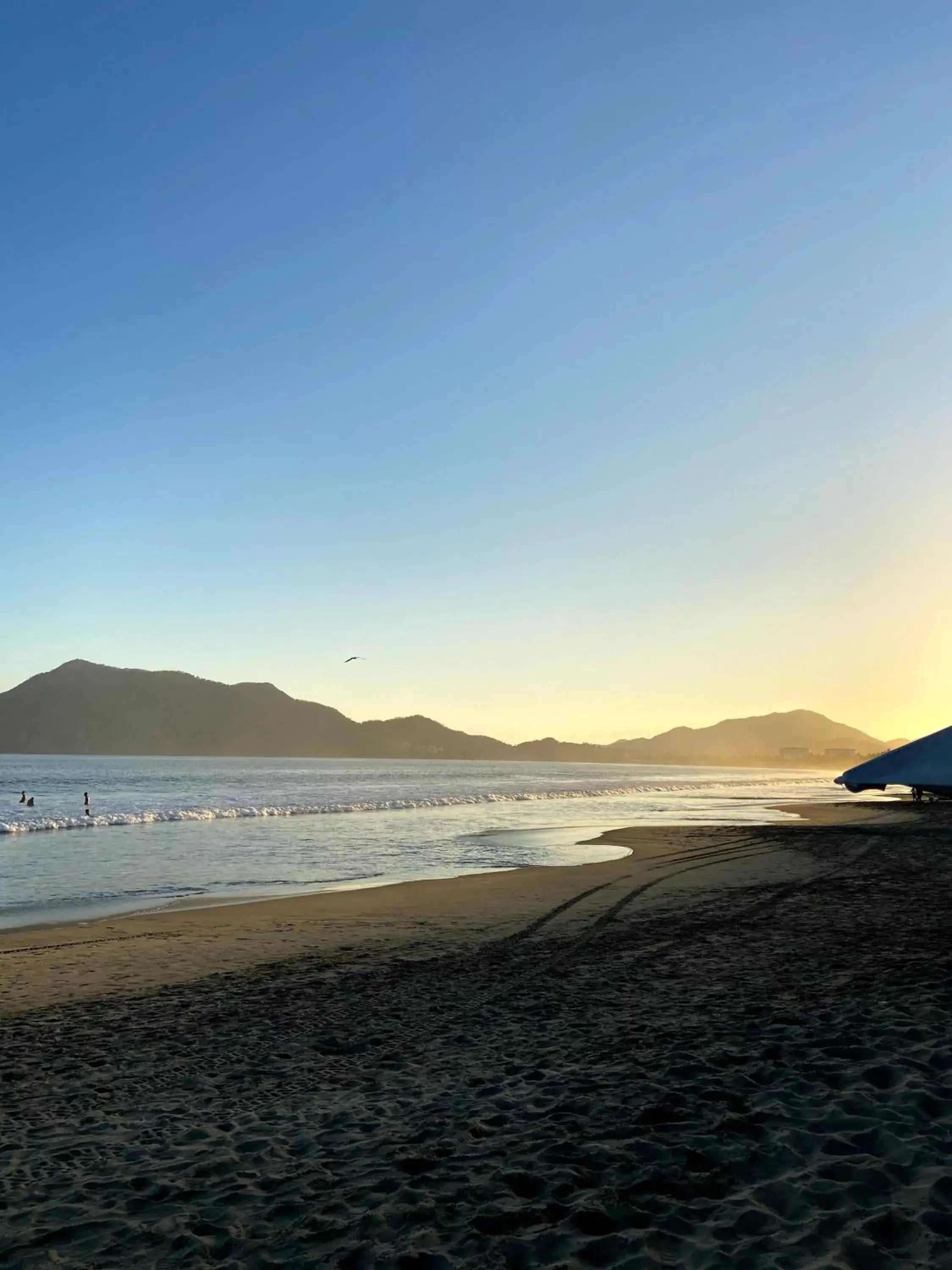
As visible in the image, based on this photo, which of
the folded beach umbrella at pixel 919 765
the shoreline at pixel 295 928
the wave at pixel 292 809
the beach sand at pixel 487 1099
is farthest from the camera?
the wave at pixel 292 809

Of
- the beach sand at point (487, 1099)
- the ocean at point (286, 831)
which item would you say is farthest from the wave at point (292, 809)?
the beach sand at point (487, 1099)

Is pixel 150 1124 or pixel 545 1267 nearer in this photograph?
pixel 545 1267

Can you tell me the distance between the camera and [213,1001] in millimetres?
10078

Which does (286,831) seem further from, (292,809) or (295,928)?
(295,928)

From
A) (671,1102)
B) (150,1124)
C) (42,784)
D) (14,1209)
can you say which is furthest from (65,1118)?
(42,784)

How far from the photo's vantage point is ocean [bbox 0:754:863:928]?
824 inches

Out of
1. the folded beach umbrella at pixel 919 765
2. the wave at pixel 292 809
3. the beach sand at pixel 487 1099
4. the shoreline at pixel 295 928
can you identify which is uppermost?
the folded beach umbrella at pixel 919 765

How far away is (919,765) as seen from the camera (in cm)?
1132

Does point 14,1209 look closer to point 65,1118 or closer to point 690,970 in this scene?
point 65,1118

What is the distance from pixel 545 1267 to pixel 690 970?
21.9ft

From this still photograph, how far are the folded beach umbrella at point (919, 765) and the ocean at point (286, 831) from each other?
13.0 m

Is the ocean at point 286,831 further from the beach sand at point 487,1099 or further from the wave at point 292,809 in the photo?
the beach sand at point 487,1099

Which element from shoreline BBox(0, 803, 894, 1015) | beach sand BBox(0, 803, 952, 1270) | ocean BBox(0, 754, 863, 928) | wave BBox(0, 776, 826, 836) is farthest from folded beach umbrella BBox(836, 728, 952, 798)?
wave BBox(0, 776, 826, 836)

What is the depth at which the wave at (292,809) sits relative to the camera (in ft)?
125
